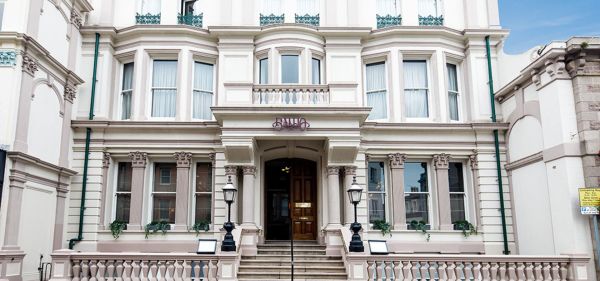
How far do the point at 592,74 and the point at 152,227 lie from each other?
49.2 feet

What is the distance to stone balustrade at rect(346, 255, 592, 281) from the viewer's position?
1283 centimetres

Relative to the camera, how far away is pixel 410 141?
1816 centimetres

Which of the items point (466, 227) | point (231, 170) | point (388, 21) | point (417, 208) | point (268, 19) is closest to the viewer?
point (231, 170)

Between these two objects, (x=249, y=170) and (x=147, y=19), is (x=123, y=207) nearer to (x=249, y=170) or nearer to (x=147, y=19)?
(x=249, y=170)

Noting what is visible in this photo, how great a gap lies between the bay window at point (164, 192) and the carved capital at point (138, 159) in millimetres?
618

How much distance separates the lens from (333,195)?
16.4m

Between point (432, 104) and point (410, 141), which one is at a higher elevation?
point (432, 104)

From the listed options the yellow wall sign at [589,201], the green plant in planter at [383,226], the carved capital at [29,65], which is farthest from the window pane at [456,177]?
the carved capital at [29,65]

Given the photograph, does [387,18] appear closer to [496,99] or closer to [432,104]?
[432,104]

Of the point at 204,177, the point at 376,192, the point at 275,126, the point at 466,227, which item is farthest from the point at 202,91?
the point at 466,227

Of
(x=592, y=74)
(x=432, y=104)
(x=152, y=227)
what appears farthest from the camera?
(x=432, y=104)

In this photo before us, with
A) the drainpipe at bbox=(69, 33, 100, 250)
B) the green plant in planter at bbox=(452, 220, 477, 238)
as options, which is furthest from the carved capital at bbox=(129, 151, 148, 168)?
the green plant in planter at bbox=(452, 220, 477, 238)

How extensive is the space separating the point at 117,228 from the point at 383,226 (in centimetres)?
942

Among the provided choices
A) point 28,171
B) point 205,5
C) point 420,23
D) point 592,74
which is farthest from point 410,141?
point 28,171
